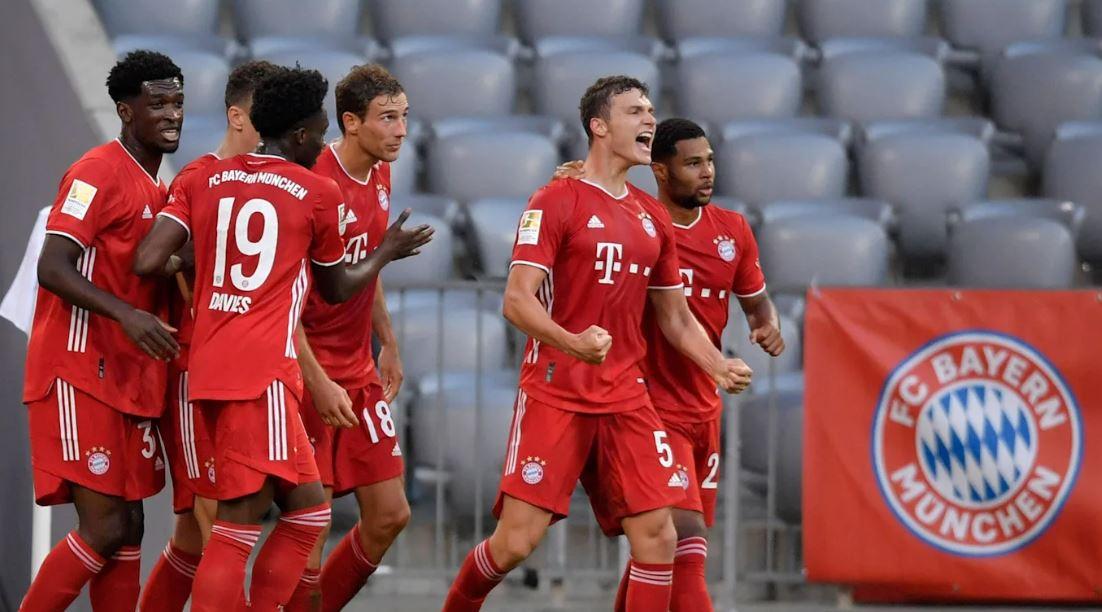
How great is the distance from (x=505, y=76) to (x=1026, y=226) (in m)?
3.14

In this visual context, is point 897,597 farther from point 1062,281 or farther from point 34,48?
point 34,48

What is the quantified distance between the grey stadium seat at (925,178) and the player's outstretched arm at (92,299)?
16.9 ft

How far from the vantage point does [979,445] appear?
7254 mm

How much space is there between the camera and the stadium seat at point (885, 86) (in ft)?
32.1

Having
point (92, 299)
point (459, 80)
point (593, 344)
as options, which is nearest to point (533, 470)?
point (593, 344)

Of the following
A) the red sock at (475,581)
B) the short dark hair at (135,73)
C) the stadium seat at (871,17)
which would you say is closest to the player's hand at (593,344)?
the red sock at (475,581)

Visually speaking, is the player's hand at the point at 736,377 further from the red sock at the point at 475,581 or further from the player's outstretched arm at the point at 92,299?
the player's outstretched arm at the point at 92,299

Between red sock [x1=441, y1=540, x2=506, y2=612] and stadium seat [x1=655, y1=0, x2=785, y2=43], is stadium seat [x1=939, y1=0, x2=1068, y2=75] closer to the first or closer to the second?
stadium seat [x1=655, y1=0, x2=785, y2=43]

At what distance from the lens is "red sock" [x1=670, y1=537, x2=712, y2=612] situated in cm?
595

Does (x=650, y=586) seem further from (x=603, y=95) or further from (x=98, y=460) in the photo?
(x=98, y=460)

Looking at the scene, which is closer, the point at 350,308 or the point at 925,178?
the point at 350,308

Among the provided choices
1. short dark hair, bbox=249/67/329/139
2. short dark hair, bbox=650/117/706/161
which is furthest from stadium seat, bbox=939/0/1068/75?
short dark hair, bbox=249/67/329/139

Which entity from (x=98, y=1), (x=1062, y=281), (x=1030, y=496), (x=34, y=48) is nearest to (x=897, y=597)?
(x=1030, y=496)

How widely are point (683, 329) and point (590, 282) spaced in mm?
403
